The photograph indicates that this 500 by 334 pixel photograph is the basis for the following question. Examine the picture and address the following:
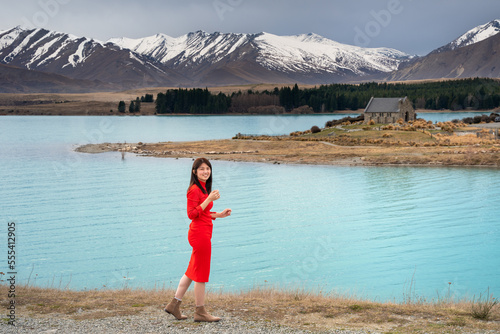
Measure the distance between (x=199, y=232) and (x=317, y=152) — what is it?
1946 inches

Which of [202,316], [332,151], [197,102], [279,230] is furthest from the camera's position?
[197,102]

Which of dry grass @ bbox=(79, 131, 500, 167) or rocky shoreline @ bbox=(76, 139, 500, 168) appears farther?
dry grass @ bbox=(79, 131, 500, 167)

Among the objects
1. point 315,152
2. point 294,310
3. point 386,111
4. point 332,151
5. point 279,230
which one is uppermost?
point 386,111

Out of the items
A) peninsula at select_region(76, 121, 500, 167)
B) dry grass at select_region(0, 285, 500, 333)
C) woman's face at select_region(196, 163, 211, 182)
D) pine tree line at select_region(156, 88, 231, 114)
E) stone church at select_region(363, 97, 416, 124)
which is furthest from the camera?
pine tree line at select_region(156, 88, 231, 114)

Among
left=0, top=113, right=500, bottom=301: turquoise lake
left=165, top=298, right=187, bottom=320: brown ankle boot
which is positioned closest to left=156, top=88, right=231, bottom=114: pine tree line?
left=0, top=113, right=500, bottom=301: turquoise lake

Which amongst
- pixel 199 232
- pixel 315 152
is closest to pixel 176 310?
pixel 199 232

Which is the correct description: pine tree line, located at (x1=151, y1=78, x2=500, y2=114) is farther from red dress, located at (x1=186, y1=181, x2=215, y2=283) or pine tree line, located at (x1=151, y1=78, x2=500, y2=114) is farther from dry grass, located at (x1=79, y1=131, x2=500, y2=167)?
red dress, located at (x1=186, y1=181, x2=215, y2=283)

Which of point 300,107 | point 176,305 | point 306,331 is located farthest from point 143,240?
point 300,107

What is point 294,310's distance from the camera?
34.7ft

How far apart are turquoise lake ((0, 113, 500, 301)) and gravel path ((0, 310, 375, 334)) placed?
202 inches

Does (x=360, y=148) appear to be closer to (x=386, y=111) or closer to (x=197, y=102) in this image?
(x=386, y=111)

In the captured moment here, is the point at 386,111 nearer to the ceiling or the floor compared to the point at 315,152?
nearer to the ceiling

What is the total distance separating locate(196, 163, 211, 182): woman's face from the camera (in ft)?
30.8

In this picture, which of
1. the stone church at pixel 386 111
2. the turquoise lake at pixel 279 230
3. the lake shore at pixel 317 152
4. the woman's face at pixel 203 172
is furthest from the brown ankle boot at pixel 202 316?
the stone church at pixel 386 111
